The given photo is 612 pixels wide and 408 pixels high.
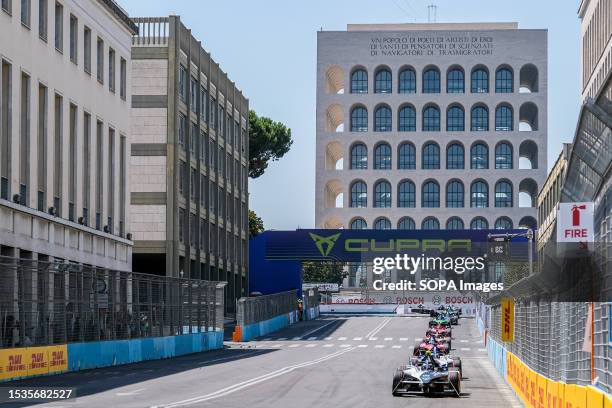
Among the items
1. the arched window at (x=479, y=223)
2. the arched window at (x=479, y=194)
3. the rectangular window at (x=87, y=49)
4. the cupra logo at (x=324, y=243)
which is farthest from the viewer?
the arched window at (x=479, y=194)

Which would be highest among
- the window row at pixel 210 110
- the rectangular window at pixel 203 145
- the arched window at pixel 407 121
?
the arched window at pixel 407 121

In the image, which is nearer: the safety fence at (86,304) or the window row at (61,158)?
the safety fence at (86,304)

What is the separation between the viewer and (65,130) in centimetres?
5469

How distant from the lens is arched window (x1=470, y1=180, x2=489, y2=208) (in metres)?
158

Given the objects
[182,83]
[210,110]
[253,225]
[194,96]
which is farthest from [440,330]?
[253,225]

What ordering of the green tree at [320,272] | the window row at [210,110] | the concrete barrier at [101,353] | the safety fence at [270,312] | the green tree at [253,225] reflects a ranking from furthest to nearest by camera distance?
1. the green tree at [320,272]
2. the green tree at [253,225]
3. the window row at [210,110]
4. the safety fence at [270,312]
5. the concrete barrier at [101,353]

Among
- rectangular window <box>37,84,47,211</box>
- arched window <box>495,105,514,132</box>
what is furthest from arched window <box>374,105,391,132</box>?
rectangular window <box>37,84,47,211</box>

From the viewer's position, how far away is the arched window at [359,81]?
16125cm

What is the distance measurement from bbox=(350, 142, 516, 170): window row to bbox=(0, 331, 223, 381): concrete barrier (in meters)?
105

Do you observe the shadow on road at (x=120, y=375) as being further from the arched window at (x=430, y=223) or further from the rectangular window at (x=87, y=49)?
the arched window at (x=430, y=223)

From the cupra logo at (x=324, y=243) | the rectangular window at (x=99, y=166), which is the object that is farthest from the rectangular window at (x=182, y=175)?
the cupra logo at (x=324, y=243)

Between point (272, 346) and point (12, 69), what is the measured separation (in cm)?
2118

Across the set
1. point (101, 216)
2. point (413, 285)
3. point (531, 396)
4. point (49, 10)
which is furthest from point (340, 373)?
point (413, 285)

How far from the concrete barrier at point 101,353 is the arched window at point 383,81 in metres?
106
